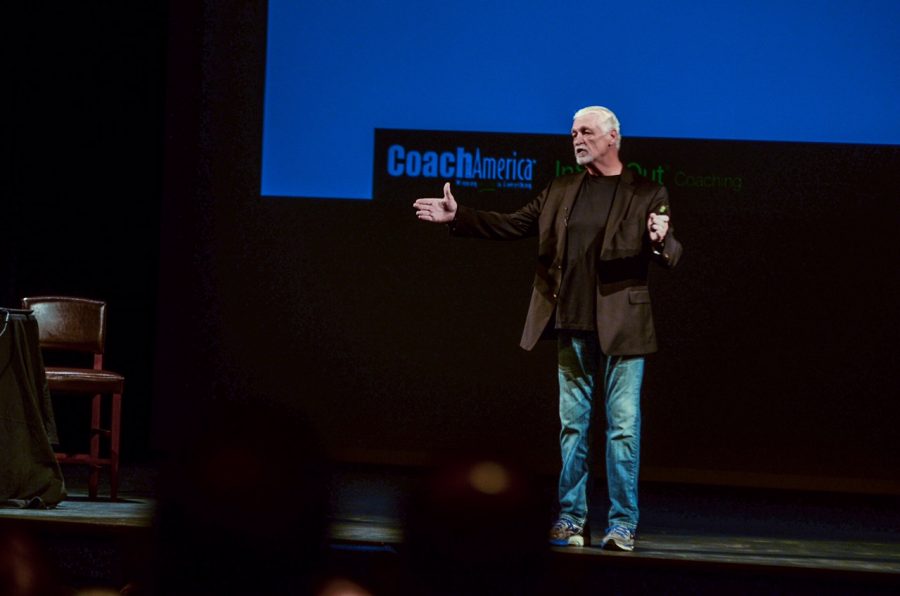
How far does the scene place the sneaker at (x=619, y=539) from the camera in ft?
10.1

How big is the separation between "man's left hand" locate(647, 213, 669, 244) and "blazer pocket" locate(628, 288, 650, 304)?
0.74 feet

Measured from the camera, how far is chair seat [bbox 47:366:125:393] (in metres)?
4.14

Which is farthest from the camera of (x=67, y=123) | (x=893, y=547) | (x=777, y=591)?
(x=67, y=123)

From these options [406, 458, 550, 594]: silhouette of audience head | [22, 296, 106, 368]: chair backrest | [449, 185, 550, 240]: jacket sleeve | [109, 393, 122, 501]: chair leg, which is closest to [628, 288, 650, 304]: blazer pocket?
[449, 185, 550, 240]: jacket sleeve

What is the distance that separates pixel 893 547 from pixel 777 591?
85cm

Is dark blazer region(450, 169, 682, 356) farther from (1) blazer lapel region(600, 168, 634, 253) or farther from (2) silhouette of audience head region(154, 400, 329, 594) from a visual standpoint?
(2) silhouette of audience head region(154, 400, 329, 594)

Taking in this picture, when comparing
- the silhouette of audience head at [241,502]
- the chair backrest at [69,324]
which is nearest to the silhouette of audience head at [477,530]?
the silhouette of audience head at [241,502]

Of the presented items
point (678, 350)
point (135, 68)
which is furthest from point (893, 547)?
point (135, 68)

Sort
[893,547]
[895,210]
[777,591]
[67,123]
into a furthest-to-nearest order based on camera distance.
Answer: [67,123], [895,210], [893,547], [777,591]

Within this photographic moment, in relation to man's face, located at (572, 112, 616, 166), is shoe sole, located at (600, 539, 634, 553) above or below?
below

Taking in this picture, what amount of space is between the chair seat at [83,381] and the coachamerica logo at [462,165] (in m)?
1.74

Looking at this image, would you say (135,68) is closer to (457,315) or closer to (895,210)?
(457,315)

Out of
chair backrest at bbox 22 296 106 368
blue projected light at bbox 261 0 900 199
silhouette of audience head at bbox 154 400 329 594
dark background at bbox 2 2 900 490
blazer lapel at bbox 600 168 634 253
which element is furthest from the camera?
dark background at bbox 2 2 900 490

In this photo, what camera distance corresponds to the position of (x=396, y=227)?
5344 mm
